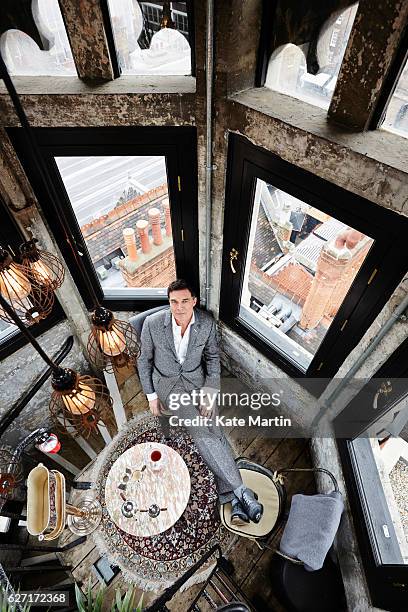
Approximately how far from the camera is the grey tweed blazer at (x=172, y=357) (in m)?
3.24

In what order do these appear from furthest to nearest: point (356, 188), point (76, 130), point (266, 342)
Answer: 1. point (266, 342)
2. point (76, 130)
3. point (356, 188)

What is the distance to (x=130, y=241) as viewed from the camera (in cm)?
321

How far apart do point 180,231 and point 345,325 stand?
1.37 metres

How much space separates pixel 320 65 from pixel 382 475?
2530 mm

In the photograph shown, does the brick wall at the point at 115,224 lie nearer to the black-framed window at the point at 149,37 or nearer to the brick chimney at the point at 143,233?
the brick chimney at the point at 143,233

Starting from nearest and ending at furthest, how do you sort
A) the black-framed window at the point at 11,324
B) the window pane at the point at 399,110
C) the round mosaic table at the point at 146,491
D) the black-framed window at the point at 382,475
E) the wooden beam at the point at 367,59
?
the wooden beam at the point at 367,59 < the window pane at the point at 399,110 < the black-framed window at the point at 382,475 < the black-framed window at the point at 11,324 < the round mosaic table at the point at 146,491

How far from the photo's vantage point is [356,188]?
6.17ft

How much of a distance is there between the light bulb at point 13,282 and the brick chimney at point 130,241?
4.69 feet

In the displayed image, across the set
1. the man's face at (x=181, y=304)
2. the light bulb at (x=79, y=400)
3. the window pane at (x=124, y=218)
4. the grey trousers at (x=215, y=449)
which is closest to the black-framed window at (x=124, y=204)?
the window pane at (x=124, y=218)

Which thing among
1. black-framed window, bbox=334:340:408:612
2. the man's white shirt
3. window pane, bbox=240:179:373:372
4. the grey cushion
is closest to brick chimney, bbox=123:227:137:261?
the grey cushion

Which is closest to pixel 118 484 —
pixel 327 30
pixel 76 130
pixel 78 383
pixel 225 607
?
pixel 225 607

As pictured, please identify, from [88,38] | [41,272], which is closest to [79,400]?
[41,272]

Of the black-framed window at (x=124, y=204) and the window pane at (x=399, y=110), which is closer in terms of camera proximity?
the window pane at (x=399, y=110)

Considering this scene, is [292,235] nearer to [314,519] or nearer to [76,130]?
[76,130]
